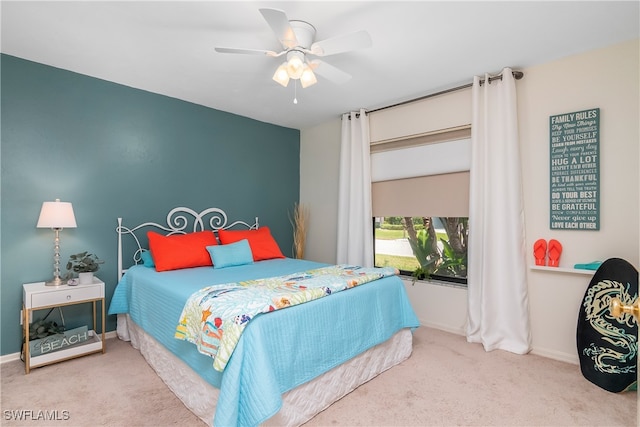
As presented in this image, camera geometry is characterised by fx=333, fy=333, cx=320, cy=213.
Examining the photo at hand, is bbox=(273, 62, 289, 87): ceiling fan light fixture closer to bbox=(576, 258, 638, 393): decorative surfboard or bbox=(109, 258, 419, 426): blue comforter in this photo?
bbox=(109, 258, 419, 426): blue comforter

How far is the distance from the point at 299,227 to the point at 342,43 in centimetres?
305

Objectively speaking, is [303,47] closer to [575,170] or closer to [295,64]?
[295,64]

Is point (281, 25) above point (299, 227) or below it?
above

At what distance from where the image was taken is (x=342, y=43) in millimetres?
2074

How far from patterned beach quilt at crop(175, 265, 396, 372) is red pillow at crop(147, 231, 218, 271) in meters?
1.01

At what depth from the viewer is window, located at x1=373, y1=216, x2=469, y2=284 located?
3615mm

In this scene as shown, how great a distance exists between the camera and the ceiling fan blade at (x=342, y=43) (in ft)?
6.51

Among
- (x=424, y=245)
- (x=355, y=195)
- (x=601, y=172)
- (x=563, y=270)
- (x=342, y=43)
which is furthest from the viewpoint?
(x=355, y=195)

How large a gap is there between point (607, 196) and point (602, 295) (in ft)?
2.51

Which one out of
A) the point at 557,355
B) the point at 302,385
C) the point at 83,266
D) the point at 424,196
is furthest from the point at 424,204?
the point at 83,266

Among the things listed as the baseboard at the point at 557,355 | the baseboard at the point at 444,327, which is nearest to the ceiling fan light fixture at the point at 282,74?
the baseboard at the point at 444,327

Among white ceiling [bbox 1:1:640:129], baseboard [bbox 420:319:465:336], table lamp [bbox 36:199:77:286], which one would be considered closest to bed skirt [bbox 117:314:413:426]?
baseboard [bbox 420:319:465:336]

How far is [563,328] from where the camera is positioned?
9.12 ft

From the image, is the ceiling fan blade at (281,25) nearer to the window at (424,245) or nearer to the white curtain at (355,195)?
the white curtain at (355,195)
